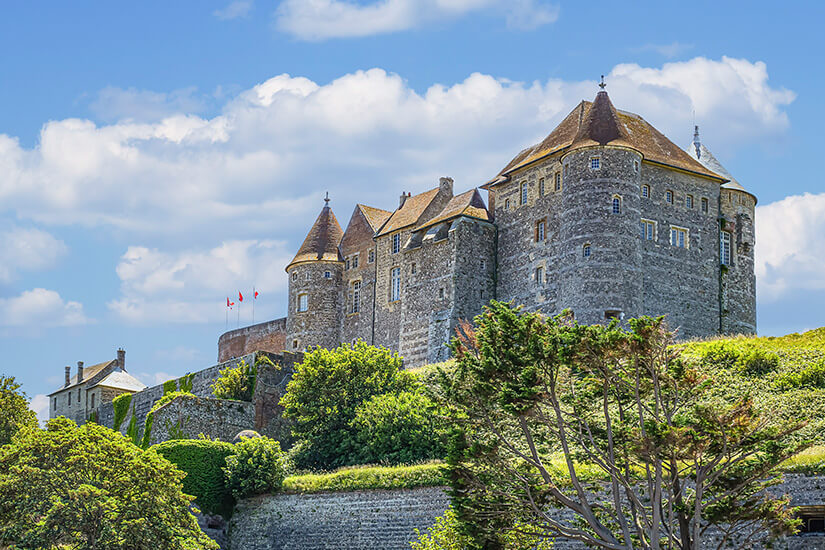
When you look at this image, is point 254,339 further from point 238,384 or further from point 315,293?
point 238,384

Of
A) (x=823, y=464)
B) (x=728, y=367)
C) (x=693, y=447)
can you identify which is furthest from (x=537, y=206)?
(x=693, y=447)

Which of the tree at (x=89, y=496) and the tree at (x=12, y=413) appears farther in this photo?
the tree at (x=12, y=413)

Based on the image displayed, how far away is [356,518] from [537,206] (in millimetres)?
24331

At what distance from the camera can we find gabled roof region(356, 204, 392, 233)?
229ft

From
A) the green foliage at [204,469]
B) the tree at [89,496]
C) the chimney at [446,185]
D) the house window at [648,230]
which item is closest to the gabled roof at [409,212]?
the chimney at [446,185]

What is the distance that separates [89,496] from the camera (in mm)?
32000

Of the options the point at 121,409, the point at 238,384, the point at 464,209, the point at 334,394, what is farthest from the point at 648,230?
the point at 121,409

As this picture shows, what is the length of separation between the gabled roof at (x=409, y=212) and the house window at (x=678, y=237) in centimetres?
1546

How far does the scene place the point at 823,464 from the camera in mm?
29469

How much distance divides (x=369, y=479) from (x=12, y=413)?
14.5 m

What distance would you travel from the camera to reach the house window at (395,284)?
64.5 m

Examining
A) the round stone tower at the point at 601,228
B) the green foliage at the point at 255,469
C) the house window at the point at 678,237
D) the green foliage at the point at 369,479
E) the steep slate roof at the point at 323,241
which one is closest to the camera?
the green foliage at the point at 369,479

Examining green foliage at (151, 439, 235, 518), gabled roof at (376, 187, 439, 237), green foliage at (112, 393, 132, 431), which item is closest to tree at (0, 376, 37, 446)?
green foliage at (151, 439, 235, 518)

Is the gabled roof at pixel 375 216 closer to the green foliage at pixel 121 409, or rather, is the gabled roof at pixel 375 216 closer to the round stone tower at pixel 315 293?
the round stone tower at pixel 315 293
